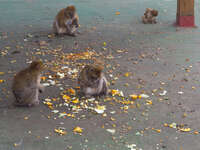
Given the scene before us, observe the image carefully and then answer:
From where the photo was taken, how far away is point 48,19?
1148cm

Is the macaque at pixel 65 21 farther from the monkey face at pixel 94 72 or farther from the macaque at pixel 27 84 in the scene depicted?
the macaque at pixel 27 84

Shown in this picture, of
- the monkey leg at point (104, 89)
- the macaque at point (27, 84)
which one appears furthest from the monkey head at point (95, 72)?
the macaque at point (27, 84)

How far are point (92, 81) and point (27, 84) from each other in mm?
999

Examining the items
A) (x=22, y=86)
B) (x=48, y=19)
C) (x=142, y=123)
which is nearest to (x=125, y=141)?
(x=142, y=123)

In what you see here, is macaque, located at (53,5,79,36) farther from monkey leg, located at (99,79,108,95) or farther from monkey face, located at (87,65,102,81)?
monkey face, located at (87,65,102,81)

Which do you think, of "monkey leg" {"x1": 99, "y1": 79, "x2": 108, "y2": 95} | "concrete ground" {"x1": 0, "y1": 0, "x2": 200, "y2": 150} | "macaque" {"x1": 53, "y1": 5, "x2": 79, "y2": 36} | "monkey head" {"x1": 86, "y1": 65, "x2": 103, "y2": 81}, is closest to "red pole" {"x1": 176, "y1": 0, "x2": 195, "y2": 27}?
"concrete ground" {"x1": 0, "y1": 0, "x2": 200, "y2": 150}

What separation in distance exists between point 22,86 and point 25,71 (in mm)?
224

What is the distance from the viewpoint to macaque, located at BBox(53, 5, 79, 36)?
9.35 meters

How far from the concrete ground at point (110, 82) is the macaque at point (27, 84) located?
201 mm

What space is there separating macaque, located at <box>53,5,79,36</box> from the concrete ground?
0.20 m

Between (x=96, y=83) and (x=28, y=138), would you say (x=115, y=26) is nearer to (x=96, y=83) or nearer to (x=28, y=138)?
(x=96, y=83)

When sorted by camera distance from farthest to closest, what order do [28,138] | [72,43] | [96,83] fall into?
[72,43] < [96,83] < [28,138]

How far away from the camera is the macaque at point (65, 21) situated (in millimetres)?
9352

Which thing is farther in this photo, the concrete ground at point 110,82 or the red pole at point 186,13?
the red pole at point 186,13
